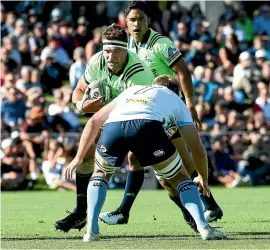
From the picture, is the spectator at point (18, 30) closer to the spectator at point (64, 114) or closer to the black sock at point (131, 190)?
the spectator at point (64, 114)

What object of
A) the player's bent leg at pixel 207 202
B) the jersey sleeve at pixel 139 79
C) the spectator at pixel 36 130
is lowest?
the spectator at pixel 36 130

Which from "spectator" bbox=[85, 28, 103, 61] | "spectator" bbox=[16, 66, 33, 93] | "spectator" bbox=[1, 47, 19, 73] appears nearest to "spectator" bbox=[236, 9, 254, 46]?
"spectator" bbox=[85, 28, 103, 61]

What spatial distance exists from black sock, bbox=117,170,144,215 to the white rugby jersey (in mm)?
1918

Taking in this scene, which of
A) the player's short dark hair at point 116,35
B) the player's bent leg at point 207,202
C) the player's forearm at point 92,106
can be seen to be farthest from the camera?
the player's bent leg at point 207,202

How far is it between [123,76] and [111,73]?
13 cm

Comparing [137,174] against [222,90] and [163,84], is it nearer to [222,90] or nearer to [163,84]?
[163,84]

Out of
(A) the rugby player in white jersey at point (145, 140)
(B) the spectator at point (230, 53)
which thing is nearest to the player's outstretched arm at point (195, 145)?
(A) the rugby player in white jersey at point (145, 140)

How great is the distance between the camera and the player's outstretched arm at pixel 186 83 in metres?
11.0

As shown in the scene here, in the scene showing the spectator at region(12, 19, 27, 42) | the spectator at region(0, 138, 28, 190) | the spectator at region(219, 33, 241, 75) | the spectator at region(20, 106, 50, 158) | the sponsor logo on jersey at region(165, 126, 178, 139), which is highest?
the sponsor logo on jersey at region(165, 126, 178, 139)

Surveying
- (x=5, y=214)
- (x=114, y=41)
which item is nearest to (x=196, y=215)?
(x=114, y=41)

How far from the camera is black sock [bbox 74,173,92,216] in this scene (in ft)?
33.6

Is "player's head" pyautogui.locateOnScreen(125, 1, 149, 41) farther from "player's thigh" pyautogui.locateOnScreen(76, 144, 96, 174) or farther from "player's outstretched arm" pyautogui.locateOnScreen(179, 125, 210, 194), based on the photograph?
"player's outstretched arm" pyautogui.locateOnScreen(179, 125, 210, 194)

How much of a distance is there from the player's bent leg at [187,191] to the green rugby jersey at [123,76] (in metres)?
1.03

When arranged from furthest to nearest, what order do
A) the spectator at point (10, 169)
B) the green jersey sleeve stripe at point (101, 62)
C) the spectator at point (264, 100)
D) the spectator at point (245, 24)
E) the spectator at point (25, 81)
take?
the spectator at point (245, 24)
the spectator at point (25, 81)
the spectator at point (264, 100)
the spectator at point (10, 169)
the green jersey sleeve stripe at point (101, 62)
